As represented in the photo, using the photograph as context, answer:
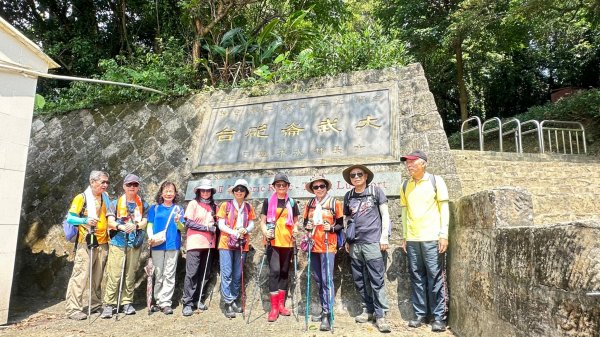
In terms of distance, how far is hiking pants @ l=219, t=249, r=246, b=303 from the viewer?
4.47 meters

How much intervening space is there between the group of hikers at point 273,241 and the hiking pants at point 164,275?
1 centimetres

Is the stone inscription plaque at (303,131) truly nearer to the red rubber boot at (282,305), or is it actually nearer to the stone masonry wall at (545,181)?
the stone masonry wall at (545,181)

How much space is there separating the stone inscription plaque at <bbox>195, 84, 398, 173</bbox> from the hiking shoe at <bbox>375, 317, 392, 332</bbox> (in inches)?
75.7

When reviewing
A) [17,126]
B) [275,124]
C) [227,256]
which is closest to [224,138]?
[275,124]

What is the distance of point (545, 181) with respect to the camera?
5.55 meters

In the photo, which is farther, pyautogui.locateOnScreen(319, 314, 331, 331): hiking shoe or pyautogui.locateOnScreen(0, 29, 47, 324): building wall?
pyautogui.locateOnScreen(0, 29, 47, 324): building wall

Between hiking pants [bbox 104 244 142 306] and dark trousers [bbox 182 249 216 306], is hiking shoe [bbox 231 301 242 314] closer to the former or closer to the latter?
dark trousers [bbox 182 249 216 306]

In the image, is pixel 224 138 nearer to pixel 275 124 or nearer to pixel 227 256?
pixel 275 124

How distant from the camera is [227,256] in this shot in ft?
14.8

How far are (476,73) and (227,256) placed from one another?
15.3 metres

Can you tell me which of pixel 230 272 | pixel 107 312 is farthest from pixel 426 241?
pixel 107 312

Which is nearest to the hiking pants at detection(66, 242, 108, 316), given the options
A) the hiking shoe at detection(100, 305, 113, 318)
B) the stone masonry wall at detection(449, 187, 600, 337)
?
the hiking shoe at detection(100, 305, 113, 318)

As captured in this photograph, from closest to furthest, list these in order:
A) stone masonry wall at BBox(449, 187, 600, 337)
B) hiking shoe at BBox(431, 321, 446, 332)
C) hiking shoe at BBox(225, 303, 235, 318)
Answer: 1. stone masonry wall at BBox(449, 187, 600, 337)
2. hiking shoe at BBox(431, 321, 446, 332)
3. hiking shoe at BBox(225, 303, 235, 318)

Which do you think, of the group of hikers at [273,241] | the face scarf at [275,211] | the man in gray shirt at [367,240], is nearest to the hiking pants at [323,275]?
the group of hikers at [273,241]
